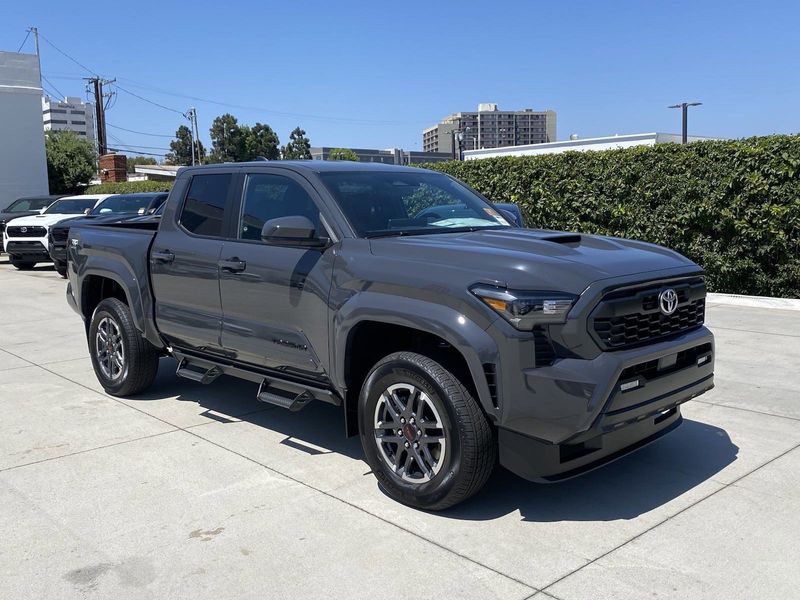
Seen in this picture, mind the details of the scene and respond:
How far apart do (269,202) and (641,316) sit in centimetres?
257

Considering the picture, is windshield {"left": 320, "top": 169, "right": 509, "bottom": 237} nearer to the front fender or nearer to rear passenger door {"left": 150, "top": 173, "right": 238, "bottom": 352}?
the front fender

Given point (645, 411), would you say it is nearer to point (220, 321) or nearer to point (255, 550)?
point (255, 550)

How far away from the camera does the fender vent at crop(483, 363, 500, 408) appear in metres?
3.73

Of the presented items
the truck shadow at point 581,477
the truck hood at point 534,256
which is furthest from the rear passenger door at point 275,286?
the truck shadow at point 581,477

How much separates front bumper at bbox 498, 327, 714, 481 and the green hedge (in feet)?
26.8

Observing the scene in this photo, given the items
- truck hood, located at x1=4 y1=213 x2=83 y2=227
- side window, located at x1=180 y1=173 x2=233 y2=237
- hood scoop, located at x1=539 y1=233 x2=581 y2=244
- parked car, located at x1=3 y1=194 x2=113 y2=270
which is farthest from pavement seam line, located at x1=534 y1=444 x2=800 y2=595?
truck hood, located at x1=4 y1=213 x2=83 y2=227

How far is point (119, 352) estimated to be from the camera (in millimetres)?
6570

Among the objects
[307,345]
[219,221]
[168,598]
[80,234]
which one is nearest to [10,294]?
[80,234]

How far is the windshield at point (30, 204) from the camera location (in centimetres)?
2206

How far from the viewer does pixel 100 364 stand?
681cm

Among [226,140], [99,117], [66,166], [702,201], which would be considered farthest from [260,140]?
[702,201]

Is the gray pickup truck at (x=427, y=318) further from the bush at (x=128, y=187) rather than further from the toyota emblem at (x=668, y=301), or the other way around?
the bush at (x=128, y=187)

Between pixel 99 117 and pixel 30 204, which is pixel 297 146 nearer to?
pixel 99 117

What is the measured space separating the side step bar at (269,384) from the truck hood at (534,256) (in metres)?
1.01
